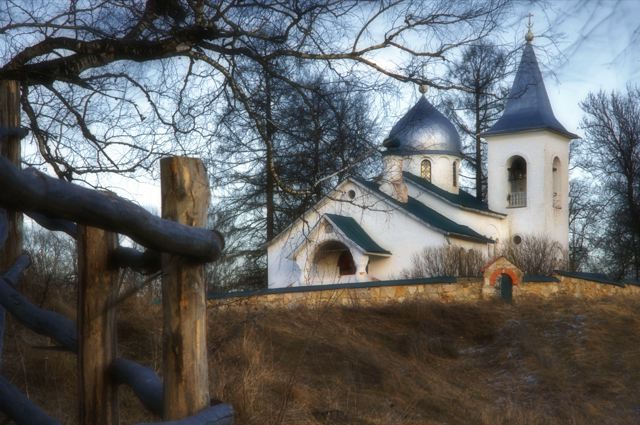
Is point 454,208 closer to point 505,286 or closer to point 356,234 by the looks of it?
point 356,234

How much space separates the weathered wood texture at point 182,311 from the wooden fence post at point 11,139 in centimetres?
373

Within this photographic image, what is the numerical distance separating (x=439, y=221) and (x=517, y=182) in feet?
20.6

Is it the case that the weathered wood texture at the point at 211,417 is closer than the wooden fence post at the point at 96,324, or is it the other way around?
the weathered wood texture at the point at 211,417

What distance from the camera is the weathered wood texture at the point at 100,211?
218cm

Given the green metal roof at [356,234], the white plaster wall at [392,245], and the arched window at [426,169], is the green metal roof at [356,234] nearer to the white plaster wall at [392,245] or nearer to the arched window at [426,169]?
the white plaster wall at [392,245]

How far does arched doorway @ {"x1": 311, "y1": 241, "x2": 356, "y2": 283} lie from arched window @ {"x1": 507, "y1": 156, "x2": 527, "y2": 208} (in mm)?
7266

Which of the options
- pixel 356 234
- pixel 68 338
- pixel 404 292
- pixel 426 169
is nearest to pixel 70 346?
pixel 68 338

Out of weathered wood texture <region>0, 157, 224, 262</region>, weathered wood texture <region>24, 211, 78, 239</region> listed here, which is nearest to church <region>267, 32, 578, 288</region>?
weathered wood texture <region>24, 211, 78, 239</region>

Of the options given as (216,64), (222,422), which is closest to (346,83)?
(216,64)

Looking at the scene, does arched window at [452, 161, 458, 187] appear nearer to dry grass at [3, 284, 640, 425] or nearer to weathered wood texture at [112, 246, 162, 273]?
dry grass at [3, 284, 640, 425]

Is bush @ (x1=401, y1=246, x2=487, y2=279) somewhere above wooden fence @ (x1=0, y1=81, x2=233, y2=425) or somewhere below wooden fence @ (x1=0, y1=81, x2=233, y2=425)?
below

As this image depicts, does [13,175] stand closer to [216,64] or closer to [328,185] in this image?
[216,64]

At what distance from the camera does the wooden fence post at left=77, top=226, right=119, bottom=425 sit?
3436mm

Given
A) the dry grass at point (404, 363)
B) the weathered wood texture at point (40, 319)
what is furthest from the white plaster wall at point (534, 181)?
the weathered wood texture at point (40, 319)
